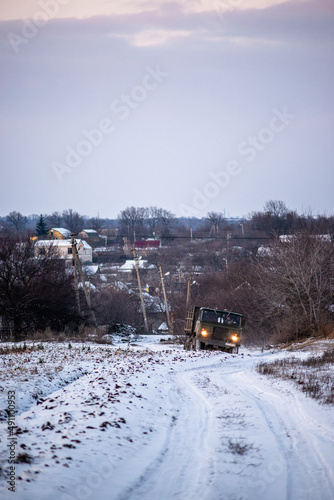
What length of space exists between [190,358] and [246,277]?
31213 mm

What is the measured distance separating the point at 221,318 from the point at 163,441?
1974 centimetres

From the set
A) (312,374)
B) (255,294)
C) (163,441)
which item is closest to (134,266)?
(255,294)

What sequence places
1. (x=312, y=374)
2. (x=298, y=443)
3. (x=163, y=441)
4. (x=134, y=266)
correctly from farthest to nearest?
(x=134, y=266) < (x=312, y=374) < (x=163, y=441) < (x=298, y=443)

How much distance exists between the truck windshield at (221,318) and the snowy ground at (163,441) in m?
13.7

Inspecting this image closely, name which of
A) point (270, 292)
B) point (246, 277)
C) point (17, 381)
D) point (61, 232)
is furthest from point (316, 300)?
point (61, 232)

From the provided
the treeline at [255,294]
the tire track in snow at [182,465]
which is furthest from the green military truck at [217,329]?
the tire track in snow at [182,465]

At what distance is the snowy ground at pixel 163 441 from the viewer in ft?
18.2

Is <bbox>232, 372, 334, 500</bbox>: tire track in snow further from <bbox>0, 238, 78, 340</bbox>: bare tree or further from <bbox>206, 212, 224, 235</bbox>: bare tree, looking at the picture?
<bbox>206, 212, 224, 235</bbox>: bare tree

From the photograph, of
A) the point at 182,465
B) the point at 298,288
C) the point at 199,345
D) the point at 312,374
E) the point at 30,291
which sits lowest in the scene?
the point at 199,345

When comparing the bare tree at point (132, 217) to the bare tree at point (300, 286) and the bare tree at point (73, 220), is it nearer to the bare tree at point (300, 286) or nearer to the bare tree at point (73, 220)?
the bare tree at point (73, 220)

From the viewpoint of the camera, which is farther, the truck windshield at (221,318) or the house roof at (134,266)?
the house roof at (134,266)

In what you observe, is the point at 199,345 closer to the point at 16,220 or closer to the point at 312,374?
the point at 312,374

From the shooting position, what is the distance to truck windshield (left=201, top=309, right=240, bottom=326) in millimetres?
27078

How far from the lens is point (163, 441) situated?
768 centimetres
